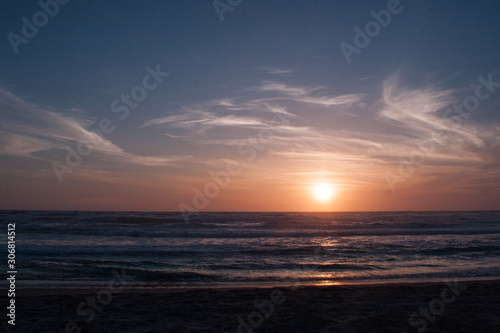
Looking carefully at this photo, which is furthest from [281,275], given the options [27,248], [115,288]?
[27,248]

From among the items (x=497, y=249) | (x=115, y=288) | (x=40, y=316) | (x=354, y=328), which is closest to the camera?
(x=354, y=328)

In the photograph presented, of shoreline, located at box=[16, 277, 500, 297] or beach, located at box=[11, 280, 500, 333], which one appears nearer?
beach, located at box=[11, 280, 500, 333]

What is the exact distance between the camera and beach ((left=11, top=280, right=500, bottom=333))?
6730 mm

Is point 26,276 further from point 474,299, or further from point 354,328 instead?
point 474,299

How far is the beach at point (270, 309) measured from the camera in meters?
6.73

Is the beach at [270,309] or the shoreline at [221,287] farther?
the shoreline at [221,287]

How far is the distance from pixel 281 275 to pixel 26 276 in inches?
335

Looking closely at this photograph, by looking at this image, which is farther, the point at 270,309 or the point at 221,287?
the point at 221,287

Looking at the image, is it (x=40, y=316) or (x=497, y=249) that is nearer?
(x=40, y=316)

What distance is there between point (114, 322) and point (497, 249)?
70.9 feet

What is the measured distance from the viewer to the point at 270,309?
8.04 m

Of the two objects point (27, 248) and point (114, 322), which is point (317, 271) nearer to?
point (114, 322)

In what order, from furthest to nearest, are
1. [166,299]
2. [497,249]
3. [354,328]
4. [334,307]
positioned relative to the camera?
[497,249], [166,299], [334,307], [354,328]

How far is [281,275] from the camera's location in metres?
12.7
